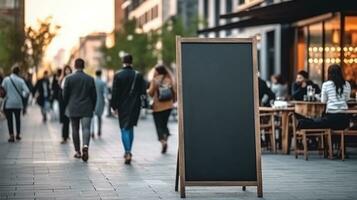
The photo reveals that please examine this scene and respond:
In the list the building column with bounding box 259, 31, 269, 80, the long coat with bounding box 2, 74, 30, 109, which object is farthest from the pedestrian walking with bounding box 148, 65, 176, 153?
the building column with bounding box 259, 31, 269, 80

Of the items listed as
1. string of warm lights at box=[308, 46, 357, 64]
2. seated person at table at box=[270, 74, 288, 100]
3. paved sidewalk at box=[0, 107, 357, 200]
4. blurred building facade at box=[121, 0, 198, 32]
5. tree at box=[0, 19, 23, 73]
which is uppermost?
blurred building facade at box=[121, 0, 198, 32]

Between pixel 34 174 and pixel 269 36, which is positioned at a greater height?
pixel 269 36

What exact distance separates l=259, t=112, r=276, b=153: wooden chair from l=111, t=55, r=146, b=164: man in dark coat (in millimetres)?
3059

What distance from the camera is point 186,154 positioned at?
10258 mm

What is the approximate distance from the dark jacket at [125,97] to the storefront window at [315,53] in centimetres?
1214

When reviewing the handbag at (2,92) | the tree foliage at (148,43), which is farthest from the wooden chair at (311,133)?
the tree foliage at (148,43)

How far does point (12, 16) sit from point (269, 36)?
37.0 feet

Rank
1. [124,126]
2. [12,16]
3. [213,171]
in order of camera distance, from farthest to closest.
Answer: [12,16] < [124,126] < [213,171]

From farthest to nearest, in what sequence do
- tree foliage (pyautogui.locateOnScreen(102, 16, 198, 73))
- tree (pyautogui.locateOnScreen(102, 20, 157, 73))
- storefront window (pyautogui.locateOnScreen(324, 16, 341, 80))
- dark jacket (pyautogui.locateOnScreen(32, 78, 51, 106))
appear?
tree (pyautogui.locateOnScreen(102, 20, 157, 73)), tree foliage (pyautogui.locateOnScreen(102, 16, 198, 73)), dark jacket (pyautogui.locateOnScreen(32, 78, 51, 106)), storefront window (pyautogui.locateOnScreen(324, 16, 341, 80))

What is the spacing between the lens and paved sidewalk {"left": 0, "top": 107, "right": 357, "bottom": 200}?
10625 millimetres

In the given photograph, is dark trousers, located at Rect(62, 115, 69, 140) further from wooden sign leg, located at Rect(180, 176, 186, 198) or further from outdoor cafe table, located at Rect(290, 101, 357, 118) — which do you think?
wooden sign leg, located at Rect(180, 176, 186, 198)

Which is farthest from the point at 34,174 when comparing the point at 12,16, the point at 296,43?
the point at 296,43

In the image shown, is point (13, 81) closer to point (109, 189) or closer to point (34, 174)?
point (34, 174)

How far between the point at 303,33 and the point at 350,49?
5.55m
